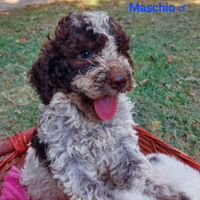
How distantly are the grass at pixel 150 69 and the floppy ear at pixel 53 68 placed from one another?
1.49 metres

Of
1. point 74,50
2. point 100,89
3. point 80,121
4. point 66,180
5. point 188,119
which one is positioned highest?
point 74,50

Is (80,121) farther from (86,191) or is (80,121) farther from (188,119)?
(188,119)

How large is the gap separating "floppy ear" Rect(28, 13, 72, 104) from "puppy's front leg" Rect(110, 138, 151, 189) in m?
0.90

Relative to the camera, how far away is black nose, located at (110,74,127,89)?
71.9 inches

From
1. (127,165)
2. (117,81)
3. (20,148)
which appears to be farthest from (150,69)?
(117,81)

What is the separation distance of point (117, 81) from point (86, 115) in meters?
0.52

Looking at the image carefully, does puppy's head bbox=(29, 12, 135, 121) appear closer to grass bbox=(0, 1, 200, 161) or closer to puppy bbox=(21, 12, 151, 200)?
puppy bbox=(21, 12, 151, 200)

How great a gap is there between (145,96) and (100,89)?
2831 mm

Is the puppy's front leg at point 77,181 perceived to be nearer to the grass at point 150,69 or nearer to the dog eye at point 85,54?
the dog eye at point 85,54

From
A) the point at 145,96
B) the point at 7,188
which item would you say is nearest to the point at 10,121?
the point at 7,188

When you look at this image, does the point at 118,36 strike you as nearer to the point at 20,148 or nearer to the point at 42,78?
the point at 42,78

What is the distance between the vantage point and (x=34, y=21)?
7.59 metres

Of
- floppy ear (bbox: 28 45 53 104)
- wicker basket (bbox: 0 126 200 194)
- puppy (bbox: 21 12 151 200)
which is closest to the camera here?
puppy (bbox: 21 12 151 200)

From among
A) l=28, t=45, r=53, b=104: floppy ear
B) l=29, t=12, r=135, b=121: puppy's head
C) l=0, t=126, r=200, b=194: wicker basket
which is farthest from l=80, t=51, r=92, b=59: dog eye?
l=0, t=126, r=200, b=194: wicker basket
